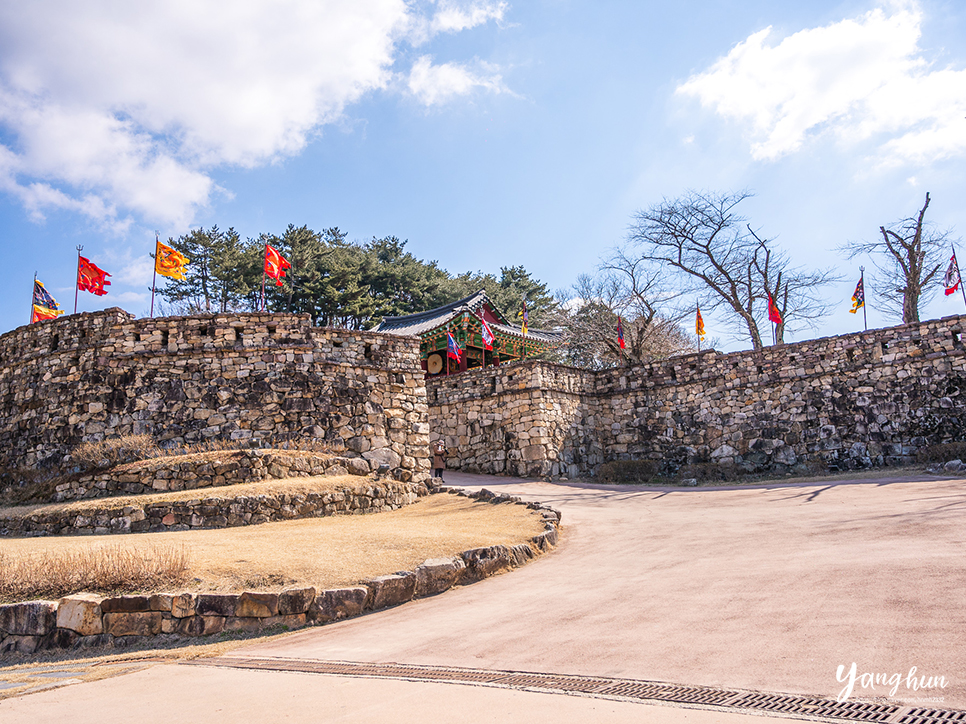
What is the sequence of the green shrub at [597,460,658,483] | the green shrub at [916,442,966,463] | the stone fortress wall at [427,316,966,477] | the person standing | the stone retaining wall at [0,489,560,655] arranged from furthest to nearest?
the green shrub at [597,460,658,483]
the person standing
the stone fortress wall at [427,316,966,477]
the green shrub at [916,442,966,463]
the stone retaining wall at [0,489,560,655]

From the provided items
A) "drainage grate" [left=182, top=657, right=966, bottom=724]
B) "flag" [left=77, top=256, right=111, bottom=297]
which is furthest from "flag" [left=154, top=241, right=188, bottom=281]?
"drainage grate" [left=182, top=657, right=966, bottom=724]

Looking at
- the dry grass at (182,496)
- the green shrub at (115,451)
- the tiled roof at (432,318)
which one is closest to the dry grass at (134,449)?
the green shrub at (115,451)

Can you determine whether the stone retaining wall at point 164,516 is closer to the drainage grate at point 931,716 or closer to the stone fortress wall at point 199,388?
the stone fortress wall at point 199,388

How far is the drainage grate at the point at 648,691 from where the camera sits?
2844 millimetres

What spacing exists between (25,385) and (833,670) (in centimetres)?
1784

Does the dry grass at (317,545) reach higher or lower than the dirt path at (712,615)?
higher

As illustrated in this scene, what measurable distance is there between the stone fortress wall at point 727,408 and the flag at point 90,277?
10.4 meters

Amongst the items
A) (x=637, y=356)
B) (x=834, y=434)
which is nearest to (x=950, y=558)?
(x=834, y=434)

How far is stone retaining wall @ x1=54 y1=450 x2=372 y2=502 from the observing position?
12.1 metres

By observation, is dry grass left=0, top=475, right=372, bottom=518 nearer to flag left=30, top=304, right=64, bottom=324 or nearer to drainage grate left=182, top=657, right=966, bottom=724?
drainage grate left=182, top=657, right=966, bottom=724

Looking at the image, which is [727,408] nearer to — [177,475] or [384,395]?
[384,395]

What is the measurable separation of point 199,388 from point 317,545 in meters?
7.42

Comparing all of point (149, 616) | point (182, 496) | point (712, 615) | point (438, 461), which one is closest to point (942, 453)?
point (438, 461)

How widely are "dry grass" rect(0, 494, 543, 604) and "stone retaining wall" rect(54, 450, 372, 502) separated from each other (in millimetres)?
1826
